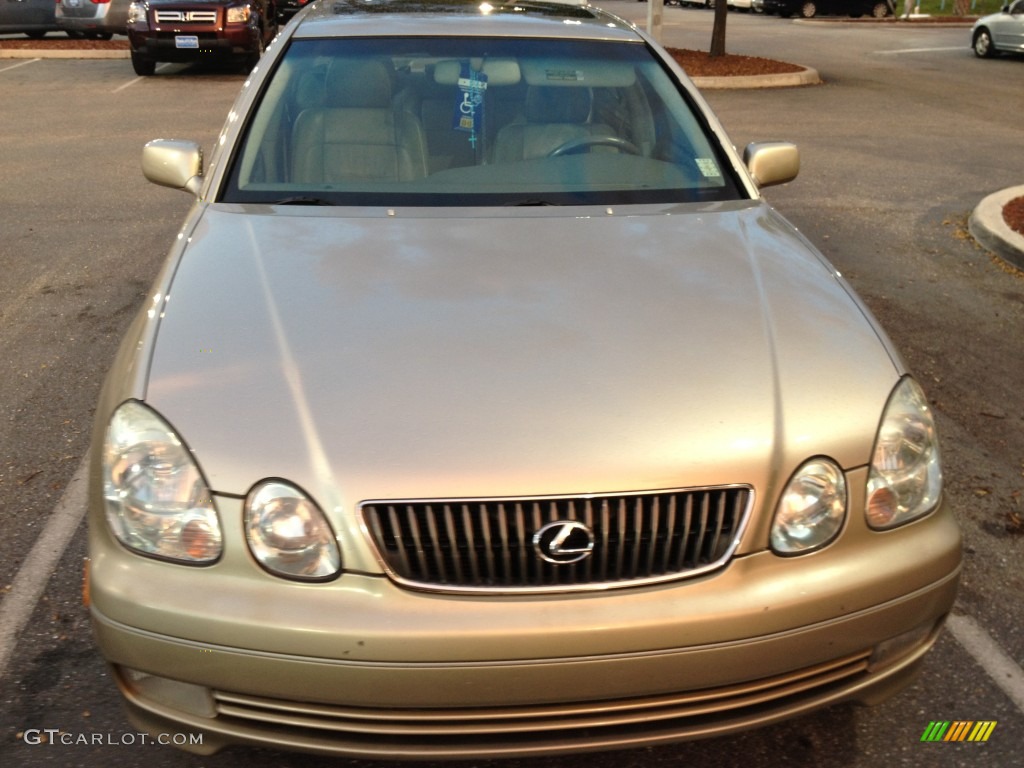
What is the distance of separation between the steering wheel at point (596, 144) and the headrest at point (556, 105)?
88 millimetres

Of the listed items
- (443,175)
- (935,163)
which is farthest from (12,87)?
(443,175)

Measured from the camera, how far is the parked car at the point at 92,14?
2050 cm

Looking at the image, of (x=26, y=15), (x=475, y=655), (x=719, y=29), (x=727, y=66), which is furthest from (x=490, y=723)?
(x=26, y=15)

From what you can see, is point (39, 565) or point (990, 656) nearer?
point (990, 656)

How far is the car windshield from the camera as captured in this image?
364 cm

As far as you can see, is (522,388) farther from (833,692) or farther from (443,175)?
(443,175)

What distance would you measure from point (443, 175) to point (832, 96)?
13118 millimetres

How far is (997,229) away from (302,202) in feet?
19.3

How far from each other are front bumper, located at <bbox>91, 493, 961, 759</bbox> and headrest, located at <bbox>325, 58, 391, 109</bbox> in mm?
2078

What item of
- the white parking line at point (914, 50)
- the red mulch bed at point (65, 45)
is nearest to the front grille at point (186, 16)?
the red mulch bed at point (65, 45)

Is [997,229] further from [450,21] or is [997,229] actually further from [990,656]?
[990,656]

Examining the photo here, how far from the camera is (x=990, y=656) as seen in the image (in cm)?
317

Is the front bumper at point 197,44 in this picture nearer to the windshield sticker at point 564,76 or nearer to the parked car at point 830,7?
the windshield sticker at point 564,76

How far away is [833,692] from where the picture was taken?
8.04 ft
